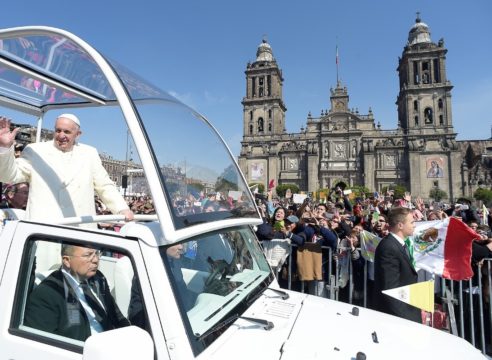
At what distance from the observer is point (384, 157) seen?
65.6 m

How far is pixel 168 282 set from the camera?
1599mm

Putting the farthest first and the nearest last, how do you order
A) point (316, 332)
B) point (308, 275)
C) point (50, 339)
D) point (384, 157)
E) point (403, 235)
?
point (384, 157) < point (308, 275) < point (403, 235) < point (316, 332) < point (50, 339)

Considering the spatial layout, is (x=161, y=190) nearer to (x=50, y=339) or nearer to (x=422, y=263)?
(x=50, y=339)

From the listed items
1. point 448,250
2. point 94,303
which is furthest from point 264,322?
point 448,250

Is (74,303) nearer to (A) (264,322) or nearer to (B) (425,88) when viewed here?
(A) (264,322)

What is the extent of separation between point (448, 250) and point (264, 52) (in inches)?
3191

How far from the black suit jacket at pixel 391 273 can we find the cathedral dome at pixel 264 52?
79855 millimetres

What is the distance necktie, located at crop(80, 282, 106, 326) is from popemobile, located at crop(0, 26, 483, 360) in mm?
92

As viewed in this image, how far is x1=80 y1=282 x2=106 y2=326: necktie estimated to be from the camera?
1.82m

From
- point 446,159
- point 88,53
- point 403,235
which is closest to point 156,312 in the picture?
point 88,53

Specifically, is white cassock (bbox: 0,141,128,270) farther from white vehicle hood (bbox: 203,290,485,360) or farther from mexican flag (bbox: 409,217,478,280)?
mexican flag (bbox: 409,217,478,280)

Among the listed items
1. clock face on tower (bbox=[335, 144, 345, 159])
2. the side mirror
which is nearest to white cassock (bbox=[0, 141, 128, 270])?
the side mirror

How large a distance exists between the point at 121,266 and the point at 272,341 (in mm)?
1084

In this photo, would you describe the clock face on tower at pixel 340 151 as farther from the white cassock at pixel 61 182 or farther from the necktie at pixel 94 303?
the necktie at pixel 94 303
